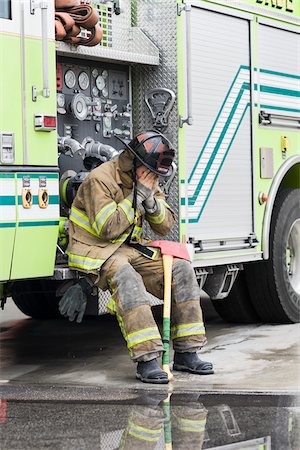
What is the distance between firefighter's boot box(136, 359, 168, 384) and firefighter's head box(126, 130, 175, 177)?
3.82 ft

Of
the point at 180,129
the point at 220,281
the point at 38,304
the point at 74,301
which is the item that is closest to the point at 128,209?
the point at 74,301

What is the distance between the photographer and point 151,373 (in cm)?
641

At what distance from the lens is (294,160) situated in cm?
889

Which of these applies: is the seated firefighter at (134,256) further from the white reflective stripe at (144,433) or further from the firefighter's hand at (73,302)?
the white reflective stripe at (144,433)

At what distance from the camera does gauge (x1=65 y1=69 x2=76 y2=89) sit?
23.3 ft

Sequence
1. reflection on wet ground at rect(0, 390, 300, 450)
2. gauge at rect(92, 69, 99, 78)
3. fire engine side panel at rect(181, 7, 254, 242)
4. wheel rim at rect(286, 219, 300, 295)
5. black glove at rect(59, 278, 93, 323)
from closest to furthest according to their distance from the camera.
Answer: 1. reflection on wet ground at rect(0, 390, 300, 450)
2. black glove at rect(59, 278, 93, 323)
3. gauge at rect(92, 69, 99, 78)
4. fire engine side panel at rect(181, 7, 254, 242)
5. wheel rim at rect(286, 219, 300, 295)

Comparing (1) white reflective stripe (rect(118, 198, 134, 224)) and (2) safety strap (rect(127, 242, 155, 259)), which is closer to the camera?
(1) white reflective stripe (rect(118, 198, 134, 224))

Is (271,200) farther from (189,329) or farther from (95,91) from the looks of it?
(189,329)

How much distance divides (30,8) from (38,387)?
2.22m

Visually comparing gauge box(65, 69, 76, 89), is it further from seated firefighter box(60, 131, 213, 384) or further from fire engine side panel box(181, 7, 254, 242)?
fire engine side panel box(181, 7, 254, 242)

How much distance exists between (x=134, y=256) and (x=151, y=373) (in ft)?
2.64

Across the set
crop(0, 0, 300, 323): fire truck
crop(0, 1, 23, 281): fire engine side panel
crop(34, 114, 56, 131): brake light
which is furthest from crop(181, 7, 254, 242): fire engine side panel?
crop(0, 1, 23, 281): fire engine side panel

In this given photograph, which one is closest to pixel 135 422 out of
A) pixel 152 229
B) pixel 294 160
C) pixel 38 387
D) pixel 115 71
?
pixel 38 387

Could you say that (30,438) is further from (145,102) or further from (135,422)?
(145,102)
